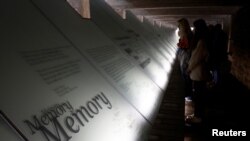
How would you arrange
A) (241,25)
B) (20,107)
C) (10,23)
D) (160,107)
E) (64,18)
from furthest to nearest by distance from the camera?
1. (241,25)
2. (160,107)
3. (64,18)
4. (10,23)
5. (20,107)

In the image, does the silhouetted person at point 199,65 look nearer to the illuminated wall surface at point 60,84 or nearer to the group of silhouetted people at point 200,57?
the group of silhouetted people at point 200,57

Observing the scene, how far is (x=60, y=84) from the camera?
52.1 inches

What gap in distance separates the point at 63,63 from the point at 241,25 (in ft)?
25.6

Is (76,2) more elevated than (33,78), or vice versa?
(76,2)

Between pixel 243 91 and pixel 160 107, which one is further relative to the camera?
pixel 243 91

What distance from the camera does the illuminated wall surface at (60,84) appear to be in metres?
1.06

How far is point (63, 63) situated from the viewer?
1478 millimetres

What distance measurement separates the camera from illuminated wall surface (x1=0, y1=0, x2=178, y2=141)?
1063 millimetres

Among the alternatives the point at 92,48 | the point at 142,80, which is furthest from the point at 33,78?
the point at 142,80

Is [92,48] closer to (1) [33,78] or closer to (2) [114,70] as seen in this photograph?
(2) [114,70]
